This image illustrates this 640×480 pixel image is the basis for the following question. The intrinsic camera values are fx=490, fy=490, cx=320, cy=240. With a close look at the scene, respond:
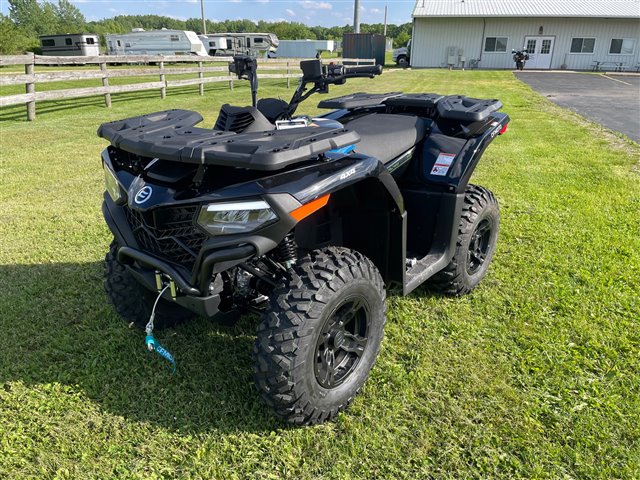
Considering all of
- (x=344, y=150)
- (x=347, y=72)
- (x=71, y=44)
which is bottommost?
(x=344, y=150)

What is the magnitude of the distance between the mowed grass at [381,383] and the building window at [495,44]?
33.6m

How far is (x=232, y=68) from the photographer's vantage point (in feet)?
8.63

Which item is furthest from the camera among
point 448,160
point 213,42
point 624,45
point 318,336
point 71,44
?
point 213,42

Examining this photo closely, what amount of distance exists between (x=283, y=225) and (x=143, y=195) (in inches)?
24.3

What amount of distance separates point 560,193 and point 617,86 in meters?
18.1

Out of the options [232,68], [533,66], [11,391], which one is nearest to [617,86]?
[533,66]

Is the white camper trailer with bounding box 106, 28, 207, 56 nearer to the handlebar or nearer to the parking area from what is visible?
the parking area

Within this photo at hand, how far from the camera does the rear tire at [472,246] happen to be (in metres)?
3.06

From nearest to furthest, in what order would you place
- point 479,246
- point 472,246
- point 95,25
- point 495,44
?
point 472,246, point 479,246, point 495,44, point 95,25

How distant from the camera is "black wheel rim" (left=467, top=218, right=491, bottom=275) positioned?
331 cm

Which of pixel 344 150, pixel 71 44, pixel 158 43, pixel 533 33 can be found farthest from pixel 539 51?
pixel 344 150

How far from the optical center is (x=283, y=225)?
1.74m

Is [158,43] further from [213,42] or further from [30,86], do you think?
[30,86]

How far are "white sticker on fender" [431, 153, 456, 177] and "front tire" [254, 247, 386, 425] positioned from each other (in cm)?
97
